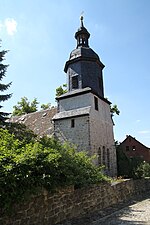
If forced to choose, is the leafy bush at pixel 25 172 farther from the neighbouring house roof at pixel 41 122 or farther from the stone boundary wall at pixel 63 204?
the neighbouring house roof at pixel 41 122

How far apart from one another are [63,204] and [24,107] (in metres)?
25.0

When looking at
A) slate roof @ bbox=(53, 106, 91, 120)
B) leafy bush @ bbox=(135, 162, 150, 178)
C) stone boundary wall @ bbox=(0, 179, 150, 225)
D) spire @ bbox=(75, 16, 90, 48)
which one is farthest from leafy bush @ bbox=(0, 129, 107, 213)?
spire @ bbox=(75, 16, 90, 48)

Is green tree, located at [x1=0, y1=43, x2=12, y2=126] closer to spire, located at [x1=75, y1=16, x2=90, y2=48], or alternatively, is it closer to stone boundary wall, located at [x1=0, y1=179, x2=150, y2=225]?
stone boundary wall, located at [x1=0, y1=179, x2=150, y2=225]

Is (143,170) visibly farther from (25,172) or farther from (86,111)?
(25,172)

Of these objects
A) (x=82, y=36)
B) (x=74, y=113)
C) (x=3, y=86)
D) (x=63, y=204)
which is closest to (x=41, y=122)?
(x=74, y=113)

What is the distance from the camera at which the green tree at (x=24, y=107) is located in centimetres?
3008

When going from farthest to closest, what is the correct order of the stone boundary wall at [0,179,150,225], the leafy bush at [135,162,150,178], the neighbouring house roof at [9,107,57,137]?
1. the neighbouring house roof at [9,107,57,137]
2. the leafy bush at [135,162,150,178]
3. the stone boundary wall at [0,179,150,225]

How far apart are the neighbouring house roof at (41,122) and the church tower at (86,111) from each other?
1178 millimetres

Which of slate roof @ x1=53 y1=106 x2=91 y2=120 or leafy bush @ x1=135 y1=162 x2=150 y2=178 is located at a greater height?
slate roof @ x1=53 y1=106 x2=91 y2=120

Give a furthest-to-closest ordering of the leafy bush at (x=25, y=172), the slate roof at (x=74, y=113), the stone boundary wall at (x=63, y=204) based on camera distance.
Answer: the slate roof at (x=74, y=113)
the stone boundary wall at (x=63, y=204)
the leafy bush at (x=25, y=172)

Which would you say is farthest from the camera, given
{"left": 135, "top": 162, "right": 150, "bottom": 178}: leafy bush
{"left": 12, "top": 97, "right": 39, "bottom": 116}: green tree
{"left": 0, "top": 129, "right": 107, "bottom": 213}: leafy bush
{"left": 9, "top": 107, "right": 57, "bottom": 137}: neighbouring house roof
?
{"left": 12, "top": 97, "right": 39, "bottom": 116}: green tree

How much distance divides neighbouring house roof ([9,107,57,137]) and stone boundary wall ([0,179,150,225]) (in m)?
10.1

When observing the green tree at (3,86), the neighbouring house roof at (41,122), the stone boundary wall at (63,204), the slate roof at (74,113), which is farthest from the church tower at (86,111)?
the stone boundary wall at (63,204)

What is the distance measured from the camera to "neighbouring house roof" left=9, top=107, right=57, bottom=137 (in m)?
19.5
